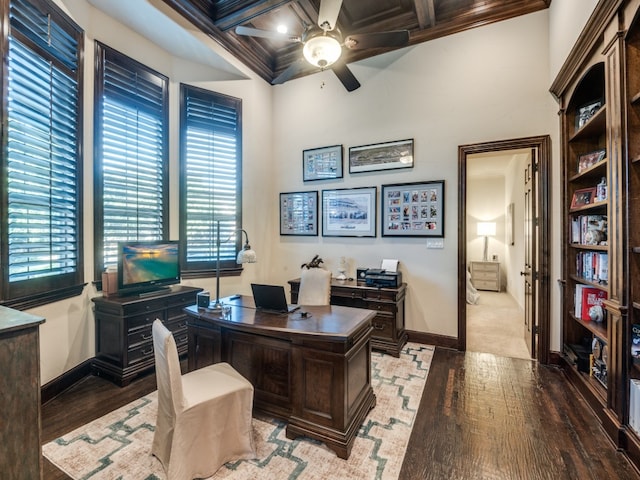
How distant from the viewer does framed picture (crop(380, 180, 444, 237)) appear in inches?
144

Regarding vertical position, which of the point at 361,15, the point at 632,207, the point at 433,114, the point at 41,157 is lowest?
the point at 632,207

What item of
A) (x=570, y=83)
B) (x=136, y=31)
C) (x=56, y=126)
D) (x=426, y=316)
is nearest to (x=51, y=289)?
(x=56, y=126)

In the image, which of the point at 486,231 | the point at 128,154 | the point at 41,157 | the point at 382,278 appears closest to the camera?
the point at 41,157

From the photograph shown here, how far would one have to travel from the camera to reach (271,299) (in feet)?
7.71

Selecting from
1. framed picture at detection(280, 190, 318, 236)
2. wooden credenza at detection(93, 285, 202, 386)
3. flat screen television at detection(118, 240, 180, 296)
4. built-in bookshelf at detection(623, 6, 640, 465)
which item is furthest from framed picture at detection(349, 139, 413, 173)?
wooden credenza at detection(93, 285, 202, 386)

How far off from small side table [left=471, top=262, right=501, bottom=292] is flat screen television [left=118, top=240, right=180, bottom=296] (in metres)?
6.95

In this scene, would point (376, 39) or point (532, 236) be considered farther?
point (532, 236)

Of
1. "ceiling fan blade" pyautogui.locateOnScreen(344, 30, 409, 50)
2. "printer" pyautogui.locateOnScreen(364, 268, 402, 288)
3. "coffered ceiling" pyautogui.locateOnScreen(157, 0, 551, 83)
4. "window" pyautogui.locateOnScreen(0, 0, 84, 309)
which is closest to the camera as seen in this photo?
"window" pyautogui.locateOnScreen(0, 0, 84, 309)

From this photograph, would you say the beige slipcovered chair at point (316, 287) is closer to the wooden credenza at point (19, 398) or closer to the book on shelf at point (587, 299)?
the wooden credenza at point (19, 398)

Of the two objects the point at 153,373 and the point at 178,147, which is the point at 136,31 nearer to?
the point at 178,147

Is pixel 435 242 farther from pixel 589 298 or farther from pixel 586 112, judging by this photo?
pixel 586 112

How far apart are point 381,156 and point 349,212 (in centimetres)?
87

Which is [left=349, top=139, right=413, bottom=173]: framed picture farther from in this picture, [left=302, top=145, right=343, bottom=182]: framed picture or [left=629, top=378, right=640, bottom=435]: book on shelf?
[left=629, top=378, right=640, bottom=435]: book on shelf

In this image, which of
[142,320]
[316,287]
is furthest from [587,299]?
[142,320]
